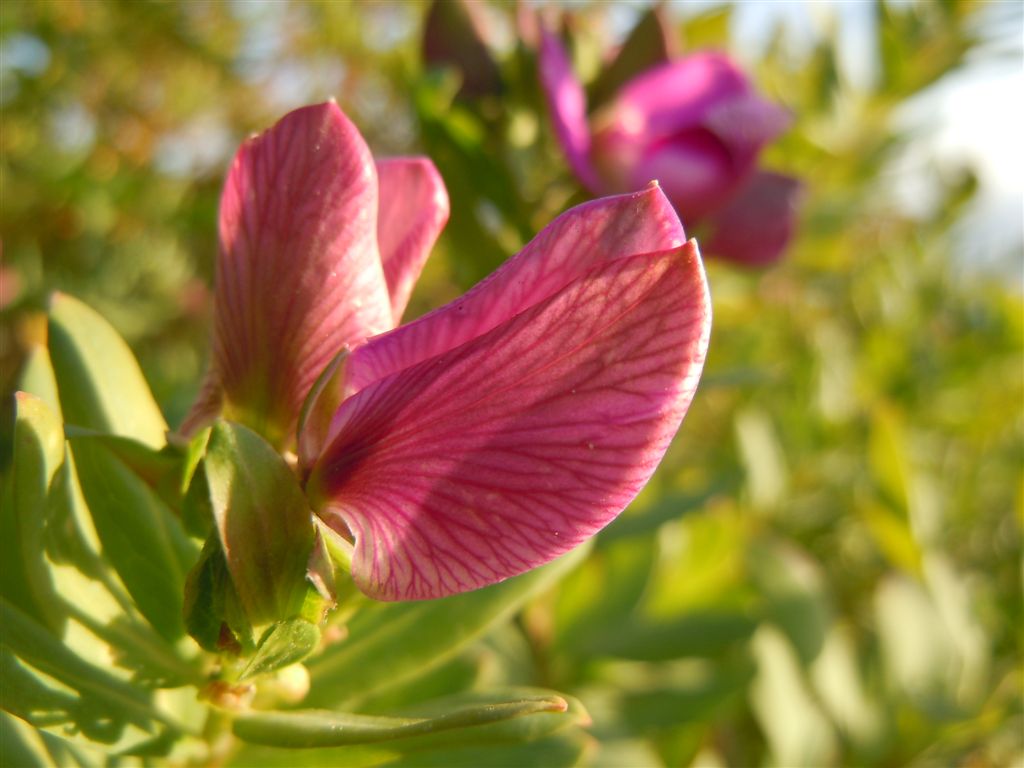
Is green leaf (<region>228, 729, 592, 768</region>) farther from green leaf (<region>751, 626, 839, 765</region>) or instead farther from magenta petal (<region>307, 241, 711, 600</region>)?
green leaf (<region>751, 626, 839, 765</region>)

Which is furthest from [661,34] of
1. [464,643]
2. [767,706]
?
[767,706]

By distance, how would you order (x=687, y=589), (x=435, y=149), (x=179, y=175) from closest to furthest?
(x=435, y=149)
(x=687, y=589)
(x=179, y=175)

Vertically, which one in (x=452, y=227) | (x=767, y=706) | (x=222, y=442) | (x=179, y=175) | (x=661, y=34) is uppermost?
(x=179, y=175)

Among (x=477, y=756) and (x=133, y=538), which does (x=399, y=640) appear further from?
(x=133, y=538)

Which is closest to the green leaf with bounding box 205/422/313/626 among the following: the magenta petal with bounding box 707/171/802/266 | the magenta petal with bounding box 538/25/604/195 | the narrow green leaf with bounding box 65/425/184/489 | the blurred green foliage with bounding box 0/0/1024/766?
the narrow green leaf with bounding box 65/425/184/489

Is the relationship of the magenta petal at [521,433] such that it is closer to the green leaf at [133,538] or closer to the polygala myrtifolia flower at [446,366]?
the polygala myrtifolia flower at [446,366]

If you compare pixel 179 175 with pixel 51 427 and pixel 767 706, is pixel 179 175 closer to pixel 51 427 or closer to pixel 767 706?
pixel 767 706

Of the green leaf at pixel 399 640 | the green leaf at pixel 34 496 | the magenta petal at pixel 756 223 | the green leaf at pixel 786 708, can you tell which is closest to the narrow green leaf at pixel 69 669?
the green leaf at pixel 34 496

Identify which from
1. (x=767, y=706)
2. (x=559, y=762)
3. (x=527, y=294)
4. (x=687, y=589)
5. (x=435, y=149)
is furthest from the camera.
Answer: (x=687, y=589)
